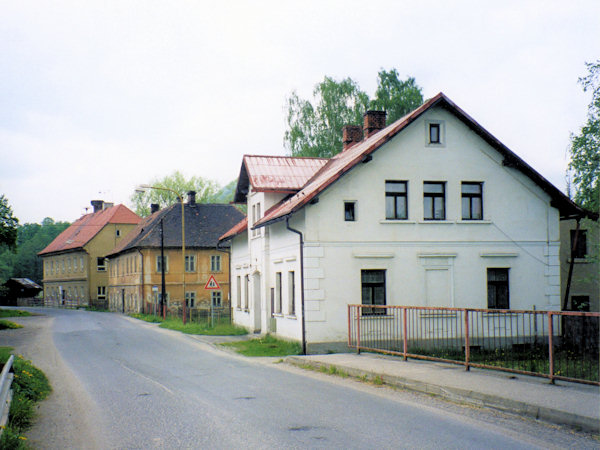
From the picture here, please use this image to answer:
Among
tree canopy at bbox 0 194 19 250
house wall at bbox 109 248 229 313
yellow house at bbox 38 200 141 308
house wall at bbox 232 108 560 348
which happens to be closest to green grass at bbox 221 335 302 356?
house wall at bbox 232 108 560 348

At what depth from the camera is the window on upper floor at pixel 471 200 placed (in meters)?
22.7

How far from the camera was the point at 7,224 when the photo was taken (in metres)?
45.2

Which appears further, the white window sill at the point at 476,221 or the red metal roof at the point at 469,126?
the white window sill at the point at 476,221

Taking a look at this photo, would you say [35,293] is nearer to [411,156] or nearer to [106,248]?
[106,248]

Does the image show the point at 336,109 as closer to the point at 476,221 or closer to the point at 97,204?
the point at 476,221

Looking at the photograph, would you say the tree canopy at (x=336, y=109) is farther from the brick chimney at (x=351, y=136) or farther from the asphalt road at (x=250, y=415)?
the asphalt road at (x=250, y=415)

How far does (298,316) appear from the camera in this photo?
70.6 ft

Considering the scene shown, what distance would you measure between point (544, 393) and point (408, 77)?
41826mm

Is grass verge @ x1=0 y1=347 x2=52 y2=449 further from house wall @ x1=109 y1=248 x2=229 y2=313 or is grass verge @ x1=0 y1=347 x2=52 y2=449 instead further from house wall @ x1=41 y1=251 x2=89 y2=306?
house wall @ x1=41 y1=251 x2=89 y2=306

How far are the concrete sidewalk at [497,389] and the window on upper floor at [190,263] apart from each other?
4252cm

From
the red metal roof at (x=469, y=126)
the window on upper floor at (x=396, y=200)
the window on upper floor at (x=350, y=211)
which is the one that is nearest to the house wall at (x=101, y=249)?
the red metal roof at (x=469, y=126)

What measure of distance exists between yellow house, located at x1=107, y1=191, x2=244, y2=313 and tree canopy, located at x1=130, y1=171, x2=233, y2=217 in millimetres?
16736

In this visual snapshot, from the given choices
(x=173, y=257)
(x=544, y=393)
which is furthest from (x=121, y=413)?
(x=173, y=257)

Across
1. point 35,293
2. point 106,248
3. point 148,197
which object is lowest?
point 35,293
